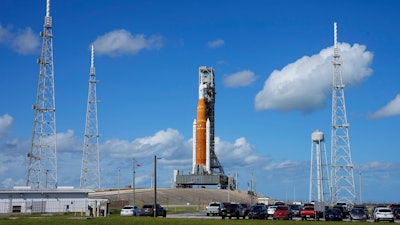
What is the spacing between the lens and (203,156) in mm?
140250

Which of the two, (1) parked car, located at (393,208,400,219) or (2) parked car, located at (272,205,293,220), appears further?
(1) parked car, located at (393,208,400,219)

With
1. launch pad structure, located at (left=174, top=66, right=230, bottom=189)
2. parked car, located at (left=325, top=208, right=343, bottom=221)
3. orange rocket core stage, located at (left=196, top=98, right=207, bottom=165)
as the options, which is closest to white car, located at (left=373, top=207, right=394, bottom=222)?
parked car, located at (left=325, top=208, right=343, bottom=221)

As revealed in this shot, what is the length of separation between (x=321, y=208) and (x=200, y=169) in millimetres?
82648

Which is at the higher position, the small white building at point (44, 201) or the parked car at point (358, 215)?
the small white building at point (44, 201)

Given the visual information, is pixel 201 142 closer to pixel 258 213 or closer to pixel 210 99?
pixel 210 99

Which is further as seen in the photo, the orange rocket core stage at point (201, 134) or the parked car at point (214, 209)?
the orange rocket core stage at point (201, 134)

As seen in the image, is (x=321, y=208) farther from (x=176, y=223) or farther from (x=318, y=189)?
(x=318, y=189)

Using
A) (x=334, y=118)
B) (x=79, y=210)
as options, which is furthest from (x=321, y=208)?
(x=334, y=118)

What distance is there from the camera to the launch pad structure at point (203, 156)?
457 ft

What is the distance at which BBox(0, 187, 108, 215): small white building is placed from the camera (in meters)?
72.8

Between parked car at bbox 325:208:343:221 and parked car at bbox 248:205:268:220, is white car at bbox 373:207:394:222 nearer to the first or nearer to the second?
parked car at bbox 325:208:343:221

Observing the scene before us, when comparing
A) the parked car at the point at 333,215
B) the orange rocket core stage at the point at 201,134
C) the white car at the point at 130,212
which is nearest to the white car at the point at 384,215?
the parked car at the point at 333,215

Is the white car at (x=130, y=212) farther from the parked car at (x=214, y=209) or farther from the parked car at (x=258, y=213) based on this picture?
the parked car at (x=258, y=213)

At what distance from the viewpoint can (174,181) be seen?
469ft
